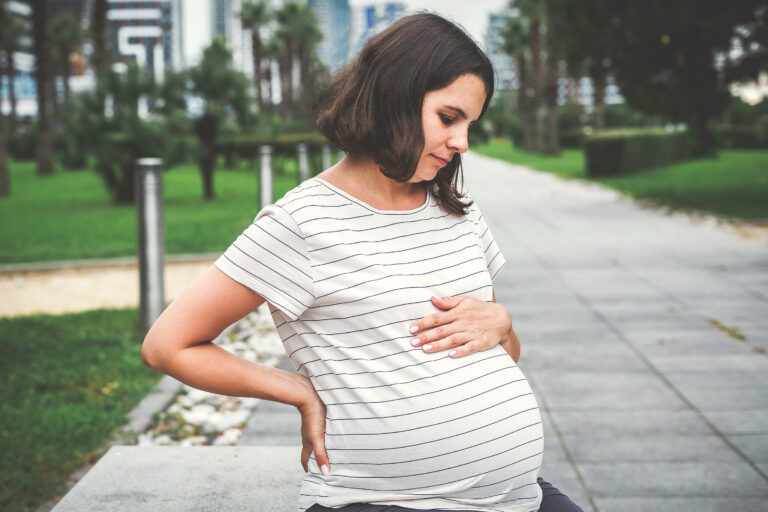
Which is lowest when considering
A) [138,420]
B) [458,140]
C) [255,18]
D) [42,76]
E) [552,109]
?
[138,420]

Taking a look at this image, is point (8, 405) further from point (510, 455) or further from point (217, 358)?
point (510, 455)

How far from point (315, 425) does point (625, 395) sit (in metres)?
3.18

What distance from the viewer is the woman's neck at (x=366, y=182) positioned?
176 cm

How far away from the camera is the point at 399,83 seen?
5.35 feet

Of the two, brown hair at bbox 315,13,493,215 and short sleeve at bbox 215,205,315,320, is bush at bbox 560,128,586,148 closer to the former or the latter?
brown hair at bbox 315,13,493,215

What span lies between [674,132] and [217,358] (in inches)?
1228

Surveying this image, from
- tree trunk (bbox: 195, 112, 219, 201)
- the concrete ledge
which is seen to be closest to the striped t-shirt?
the concrete ledge

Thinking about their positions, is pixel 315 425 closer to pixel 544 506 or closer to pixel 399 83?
pixel 544 506

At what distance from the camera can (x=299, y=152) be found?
37.8 feet

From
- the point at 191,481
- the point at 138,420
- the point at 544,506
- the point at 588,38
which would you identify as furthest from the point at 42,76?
the point at 544,506

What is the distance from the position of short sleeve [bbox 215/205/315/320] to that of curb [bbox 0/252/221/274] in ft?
27.5

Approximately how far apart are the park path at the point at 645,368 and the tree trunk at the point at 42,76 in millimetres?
21409

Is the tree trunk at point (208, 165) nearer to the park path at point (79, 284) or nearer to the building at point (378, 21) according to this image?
the park path at point (79, 284)

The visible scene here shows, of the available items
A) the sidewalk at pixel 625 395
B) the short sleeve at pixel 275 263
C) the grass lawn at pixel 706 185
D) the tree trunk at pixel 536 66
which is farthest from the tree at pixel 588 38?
the tree trunk at pixel 536 66
